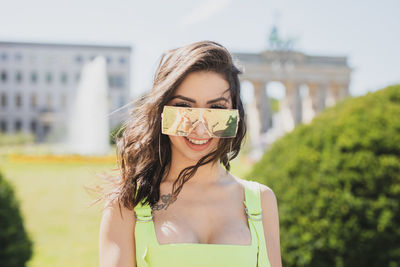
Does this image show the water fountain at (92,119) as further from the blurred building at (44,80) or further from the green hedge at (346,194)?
the blurred building at (44,80)

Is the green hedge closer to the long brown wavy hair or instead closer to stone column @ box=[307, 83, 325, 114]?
the long brown wavy hair

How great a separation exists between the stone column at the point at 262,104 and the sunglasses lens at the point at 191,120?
125 ft

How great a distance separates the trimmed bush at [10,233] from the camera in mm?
4668

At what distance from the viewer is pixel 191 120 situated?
1.75 m

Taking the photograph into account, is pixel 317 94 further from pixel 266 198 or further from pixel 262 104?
pixel 266 198

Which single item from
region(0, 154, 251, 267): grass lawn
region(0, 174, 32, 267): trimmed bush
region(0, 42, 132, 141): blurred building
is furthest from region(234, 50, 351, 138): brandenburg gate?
region(0, 174, 32, 267): trimmed bush

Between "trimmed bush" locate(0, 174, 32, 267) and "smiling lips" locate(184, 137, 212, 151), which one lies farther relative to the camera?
"trimmed bush" locate(0, 174, 32, 267)

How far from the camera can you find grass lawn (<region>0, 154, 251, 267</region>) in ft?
20.1

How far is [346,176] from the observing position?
3.84 m

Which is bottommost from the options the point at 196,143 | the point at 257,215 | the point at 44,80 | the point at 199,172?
the point at 257,215

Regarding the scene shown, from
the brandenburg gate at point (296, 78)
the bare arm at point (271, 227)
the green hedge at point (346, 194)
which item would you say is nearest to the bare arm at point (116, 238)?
the bare arm at point (271, 227)

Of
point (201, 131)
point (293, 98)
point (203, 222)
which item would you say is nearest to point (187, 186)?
Result: point (203, 222)

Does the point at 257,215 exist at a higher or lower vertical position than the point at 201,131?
lower

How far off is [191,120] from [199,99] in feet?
0.34
